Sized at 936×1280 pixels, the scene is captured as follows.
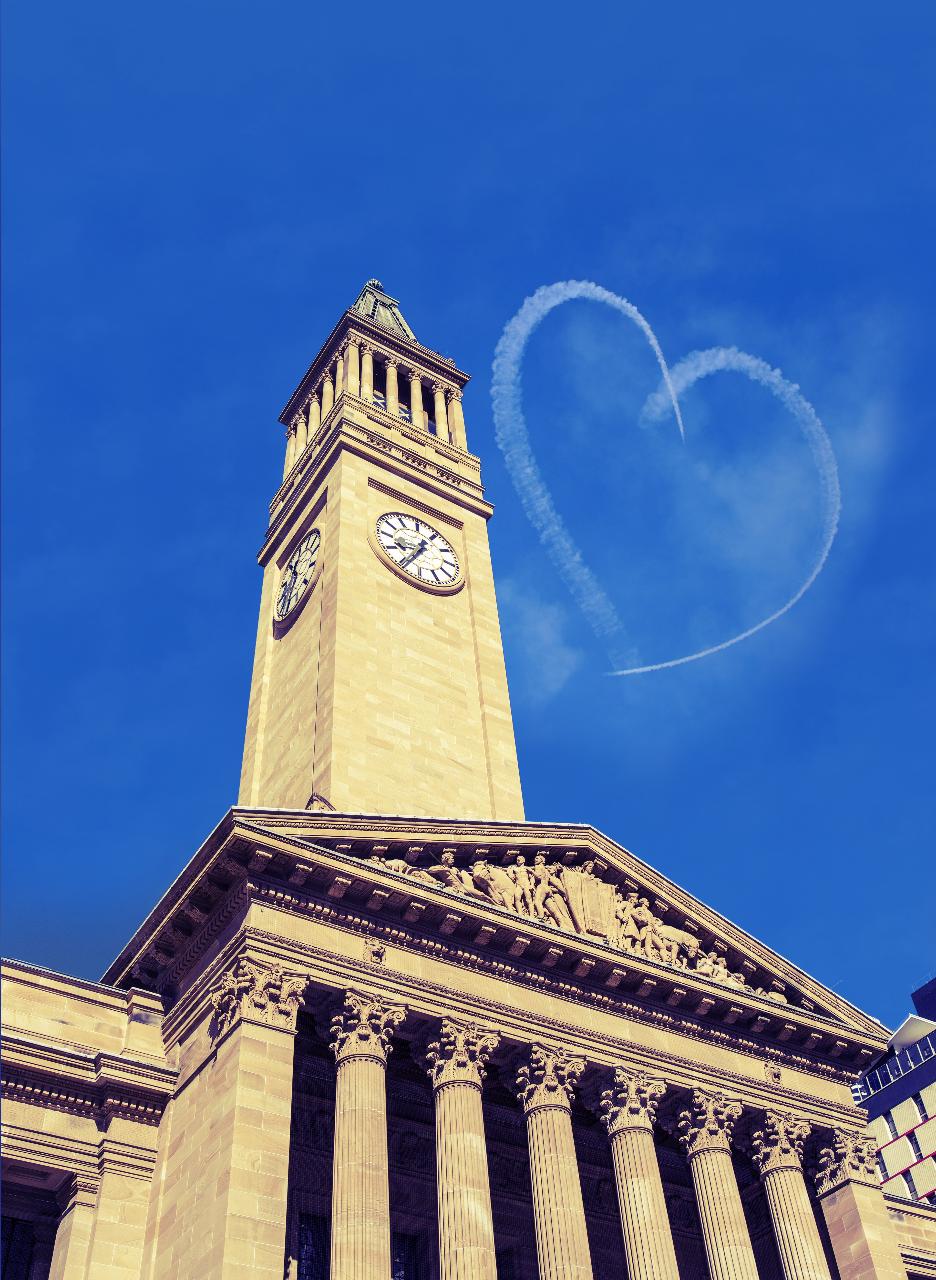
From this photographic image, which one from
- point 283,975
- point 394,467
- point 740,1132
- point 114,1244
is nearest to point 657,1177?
point 740,1132

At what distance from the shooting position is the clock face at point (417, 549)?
5256cm

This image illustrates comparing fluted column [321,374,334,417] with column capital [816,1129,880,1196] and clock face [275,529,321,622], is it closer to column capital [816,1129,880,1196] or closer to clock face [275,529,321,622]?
clock face [275,529,321,622]

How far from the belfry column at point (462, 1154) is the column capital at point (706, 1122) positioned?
6649 millimetres

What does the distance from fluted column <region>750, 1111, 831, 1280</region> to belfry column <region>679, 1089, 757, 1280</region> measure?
1.16 meters

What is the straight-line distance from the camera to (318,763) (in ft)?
144

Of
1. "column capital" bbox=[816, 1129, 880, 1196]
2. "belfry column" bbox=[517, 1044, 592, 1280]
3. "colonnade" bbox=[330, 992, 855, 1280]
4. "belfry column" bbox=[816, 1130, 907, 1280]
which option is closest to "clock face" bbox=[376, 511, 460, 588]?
"belfry column" bbox=[517, 1044, 592, 1280]

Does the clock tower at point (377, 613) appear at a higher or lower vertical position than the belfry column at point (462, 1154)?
higher

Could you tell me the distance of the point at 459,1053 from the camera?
30.6m

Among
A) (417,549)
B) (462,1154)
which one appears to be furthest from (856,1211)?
(417,549)

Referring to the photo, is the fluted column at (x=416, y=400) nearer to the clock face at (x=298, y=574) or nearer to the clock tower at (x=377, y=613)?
the clock tower at (x=377, y=613)

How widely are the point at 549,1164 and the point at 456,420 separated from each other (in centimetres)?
4101

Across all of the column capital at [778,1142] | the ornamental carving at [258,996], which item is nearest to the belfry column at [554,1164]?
the column capital at [778,1142]

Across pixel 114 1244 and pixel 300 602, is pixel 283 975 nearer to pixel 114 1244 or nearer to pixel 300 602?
pixel 114 1244

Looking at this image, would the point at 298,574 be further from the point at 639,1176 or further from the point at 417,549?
the point at 639,1176
